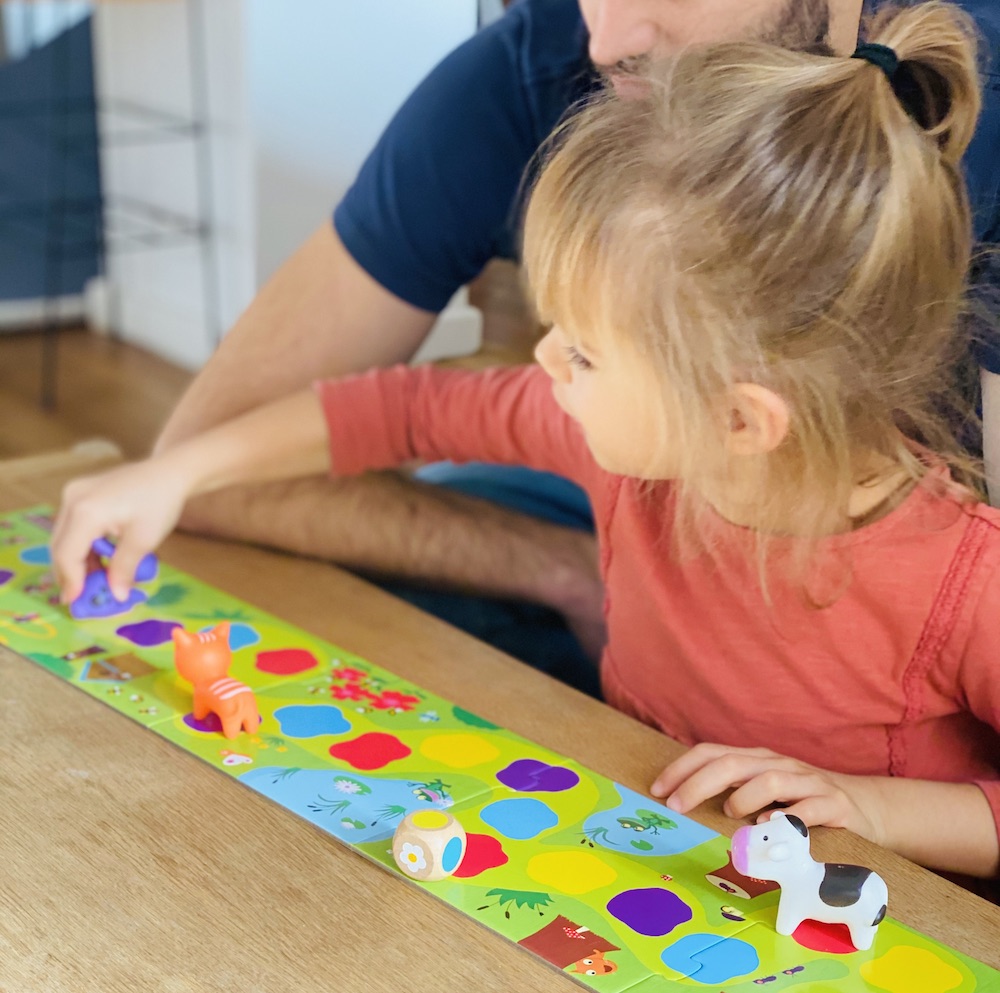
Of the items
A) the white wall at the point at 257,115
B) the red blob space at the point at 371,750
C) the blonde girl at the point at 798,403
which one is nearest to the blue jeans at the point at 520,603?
the white wall at the point at 257,115

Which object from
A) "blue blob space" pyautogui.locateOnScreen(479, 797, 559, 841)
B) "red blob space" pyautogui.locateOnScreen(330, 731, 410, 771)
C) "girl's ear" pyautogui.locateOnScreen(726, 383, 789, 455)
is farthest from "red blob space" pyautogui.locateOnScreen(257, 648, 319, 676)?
"girl's ear" pyautogui.locateOnScreen(726, 383, 789, 455)

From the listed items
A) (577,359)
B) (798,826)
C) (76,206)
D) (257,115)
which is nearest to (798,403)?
(577,359)

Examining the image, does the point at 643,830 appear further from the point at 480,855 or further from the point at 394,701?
the point at 394,701

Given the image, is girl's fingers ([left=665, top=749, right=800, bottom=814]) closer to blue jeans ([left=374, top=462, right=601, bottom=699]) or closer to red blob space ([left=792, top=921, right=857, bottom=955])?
red blob space ([left=792, top=921, right=857, bottom=955])

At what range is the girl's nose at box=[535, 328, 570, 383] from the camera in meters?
0.78

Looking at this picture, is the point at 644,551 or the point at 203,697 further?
the point at 644,551

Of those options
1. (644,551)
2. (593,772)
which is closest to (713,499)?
(644,551)

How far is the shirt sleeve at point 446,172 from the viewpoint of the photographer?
44.4 inches

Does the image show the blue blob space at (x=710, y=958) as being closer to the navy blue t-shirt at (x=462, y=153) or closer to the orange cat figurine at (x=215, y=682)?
the orange cat figurine at (x=215, y=682)

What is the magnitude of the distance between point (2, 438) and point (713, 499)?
1.84 m

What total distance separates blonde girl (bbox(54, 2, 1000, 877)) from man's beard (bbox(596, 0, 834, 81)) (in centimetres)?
6

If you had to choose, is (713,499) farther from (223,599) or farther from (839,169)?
(223,599)

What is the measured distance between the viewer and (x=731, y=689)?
33.7 inches

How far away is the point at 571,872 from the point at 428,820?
0.24ft
